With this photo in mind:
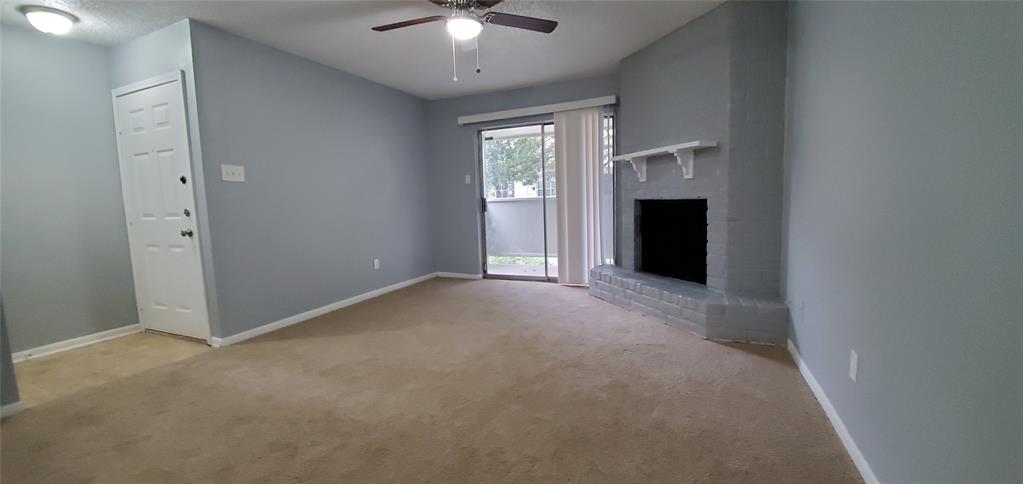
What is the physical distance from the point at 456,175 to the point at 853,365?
457 cm

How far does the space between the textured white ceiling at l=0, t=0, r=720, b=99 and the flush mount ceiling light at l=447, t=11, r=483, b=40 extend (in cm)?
47

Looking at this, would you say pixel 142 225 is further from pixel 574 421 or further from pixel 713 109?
pixel 713 109

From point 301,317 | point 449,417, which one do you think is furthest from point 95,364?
point 449,417

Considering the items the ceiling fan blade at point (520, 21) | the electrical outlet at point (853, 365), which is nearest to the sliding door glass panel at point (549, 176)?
the ceiling fan blade at point (520, 21)

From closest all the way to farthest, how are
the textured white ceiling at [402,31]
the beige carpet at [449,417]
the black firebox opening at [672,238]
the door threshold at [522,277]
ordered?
the beige carpet at [449,417] < the textured white ceiling at [402,31] < the black firebox opening at [672,238] < the door threshold at [522,277]

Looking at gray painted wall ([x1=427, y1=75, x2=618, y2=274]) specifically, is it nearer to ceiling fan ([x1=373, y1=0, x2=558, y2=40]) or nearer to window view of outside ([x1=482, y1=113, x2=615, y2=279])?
window view of outside ([x1=482, y1=113, x2=615, y2=279])

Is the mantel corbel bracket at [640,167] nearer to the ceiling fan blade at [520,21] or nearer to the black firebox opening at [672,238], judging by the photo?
the black firebox opening at [672,238]

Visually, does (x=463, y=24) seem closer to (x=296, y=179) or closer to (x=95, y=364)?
(x=296, y=179)

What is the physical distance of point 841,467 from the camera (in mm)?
1510

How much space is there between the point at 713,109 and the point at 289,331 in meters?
3.98

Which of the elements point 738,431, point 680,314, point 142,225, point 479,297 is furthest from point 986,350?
point 142,225

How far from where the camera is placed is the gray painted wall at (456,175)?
515cm

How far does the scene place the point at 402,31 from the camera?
10.3ft

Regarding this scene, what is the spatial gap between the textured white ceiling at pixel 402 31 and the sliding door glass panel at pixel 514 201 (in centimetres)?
134
